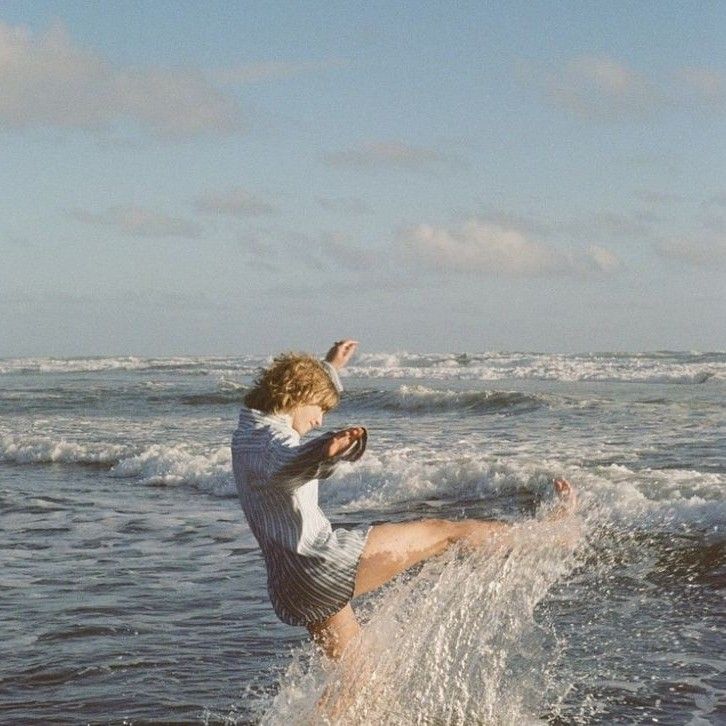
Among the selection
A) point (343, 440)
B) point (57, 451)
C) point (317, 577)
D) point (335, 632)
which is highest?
point (343, 440)

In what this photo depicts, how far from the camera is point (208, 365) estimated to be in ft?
185

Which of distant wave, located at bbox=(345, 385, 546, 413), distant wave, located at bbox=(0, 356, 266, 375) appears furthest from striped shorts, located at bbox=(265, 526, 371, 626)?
distant wave, located at bbox=(0, 356, 266, 375)

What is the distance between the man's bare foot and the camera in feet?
18.4

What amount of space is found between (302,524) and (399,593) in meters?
1.11

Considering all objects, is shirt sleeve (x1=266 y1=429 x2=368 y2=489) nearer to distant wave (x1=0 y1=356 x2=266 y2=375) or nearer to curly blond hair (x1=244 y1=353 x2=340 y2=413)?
curly blond hair (x1=244 y1=353 x2=340 y2=413)

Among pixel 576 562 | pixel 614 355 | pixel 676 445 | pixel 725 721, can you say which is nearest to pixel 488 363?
pixel 614 355

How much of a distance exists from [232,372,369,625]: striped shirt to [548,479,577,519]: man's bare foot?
1.53 meters

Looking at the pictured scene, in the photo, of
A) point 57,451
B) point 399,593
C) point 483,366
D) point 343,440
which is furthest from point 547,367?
point 343,440

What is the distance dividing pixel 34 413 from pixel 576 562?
2283cm

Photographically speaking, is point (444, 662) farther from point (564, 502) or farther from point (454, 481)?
point (454, 481)

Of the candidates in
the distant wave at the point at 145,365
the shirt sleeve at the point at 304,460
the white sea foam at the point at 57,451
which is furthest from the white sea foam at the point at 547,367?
the shirt sleeve at the point at 304,460

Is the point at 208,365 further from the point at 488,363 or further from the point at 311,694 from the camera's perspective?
the point at 311,694

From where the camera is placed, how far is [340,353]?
4930 millimetres

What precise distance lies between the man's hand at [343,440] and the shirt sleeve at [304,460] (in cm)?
1
